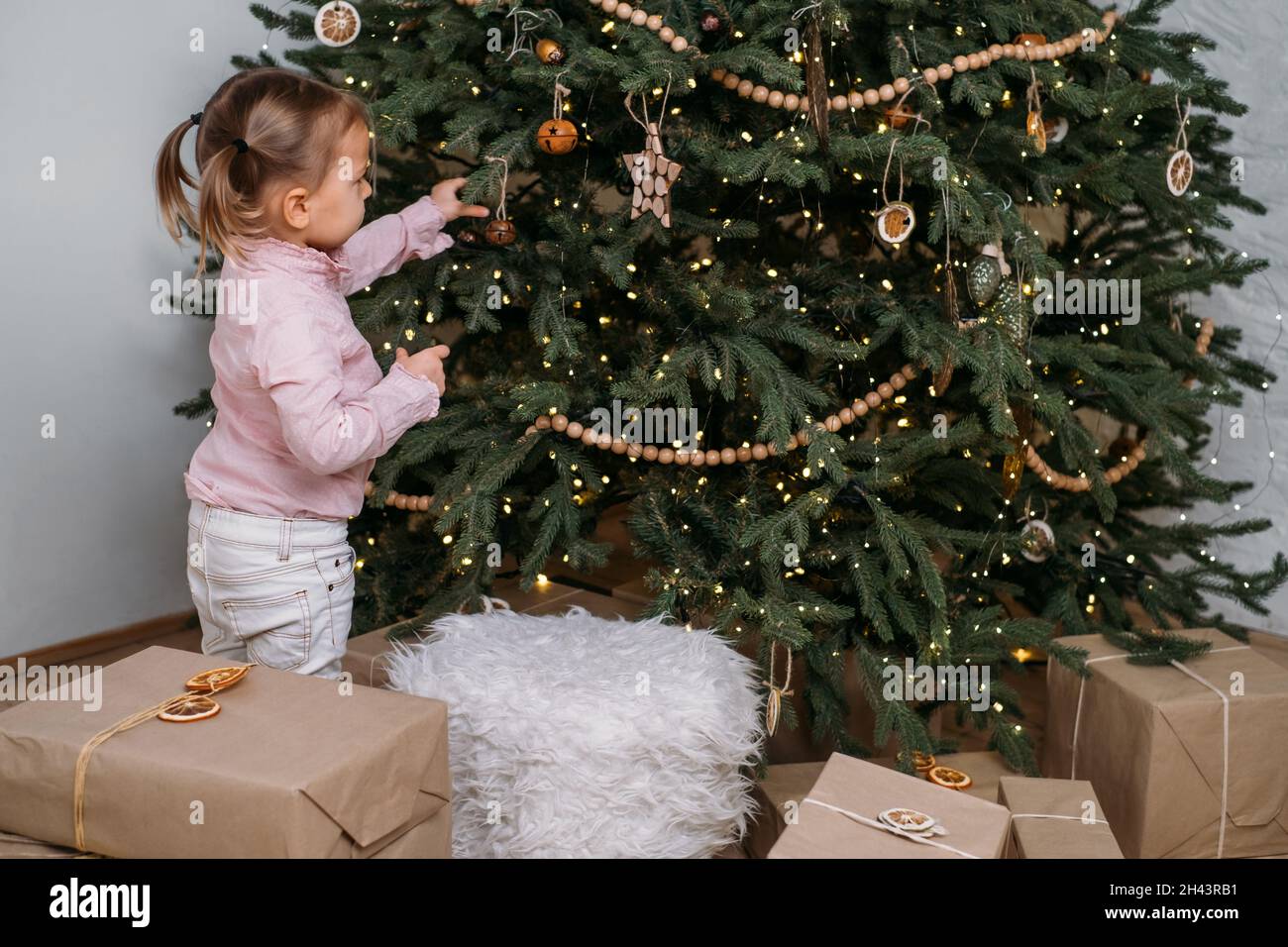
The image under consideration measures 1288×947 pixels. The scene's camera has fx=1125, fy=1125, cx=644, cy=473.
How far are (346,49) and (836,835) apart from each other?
157 centimetres

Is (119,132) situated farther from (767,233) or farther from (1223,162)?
(1223,162)

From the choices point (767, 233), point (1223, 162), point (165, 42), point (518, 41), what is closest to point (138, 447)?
point (165, 42)

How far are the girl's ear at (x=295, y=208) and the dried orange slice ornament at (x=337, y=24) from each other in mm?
653

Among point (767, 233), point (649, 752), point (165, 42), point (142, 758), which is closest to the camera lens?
point (142, 758)

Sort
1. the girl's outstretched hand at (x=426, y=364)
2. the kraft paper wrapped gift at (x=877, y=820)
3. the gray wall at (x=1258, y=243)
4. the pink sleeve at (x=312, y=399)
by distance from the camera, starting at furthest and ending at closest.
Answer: the gray wall at (x=1258, y=243) < the girl's outstretched hand at (x=426, y=364) < the pink sleeve at (x=312, y=399) < the kraft paper wrapped gift at (x=877, y=820)

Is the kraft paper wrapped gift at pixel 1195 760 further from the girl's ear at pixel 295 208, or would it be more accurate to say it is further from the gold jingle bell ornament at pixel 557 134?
the girl's ear at pixel 295 208

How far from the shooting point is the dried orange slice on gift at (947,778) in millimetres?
1510

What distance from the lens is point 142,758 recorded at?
3.55ft

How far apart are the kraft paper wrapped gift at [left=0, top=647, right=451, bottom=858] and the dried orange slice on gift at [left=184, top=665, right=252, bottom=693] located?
11 millimetres

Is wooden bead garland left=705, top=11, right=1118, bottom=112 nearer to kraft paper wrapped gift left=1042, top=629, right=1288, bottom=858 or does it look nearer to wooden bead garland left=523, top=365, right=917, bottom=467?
wooden bead garland left=523, top=365, right=917, bottom=467

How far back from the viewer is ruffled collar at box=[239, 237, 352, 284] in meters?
1.38

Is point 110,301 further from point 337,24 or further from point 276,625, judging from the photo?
point 276,625

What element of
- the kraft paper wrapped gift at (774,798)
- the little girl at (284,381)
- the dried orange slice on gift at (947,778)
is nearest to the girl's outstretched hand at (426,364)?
the little girl at (284,381)

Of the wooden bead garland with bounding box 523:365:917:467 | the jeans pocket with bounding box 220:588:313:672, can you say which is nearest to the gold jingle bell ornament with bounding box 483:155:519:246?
the wooden bead garland with bounding box 523:365:917:467
